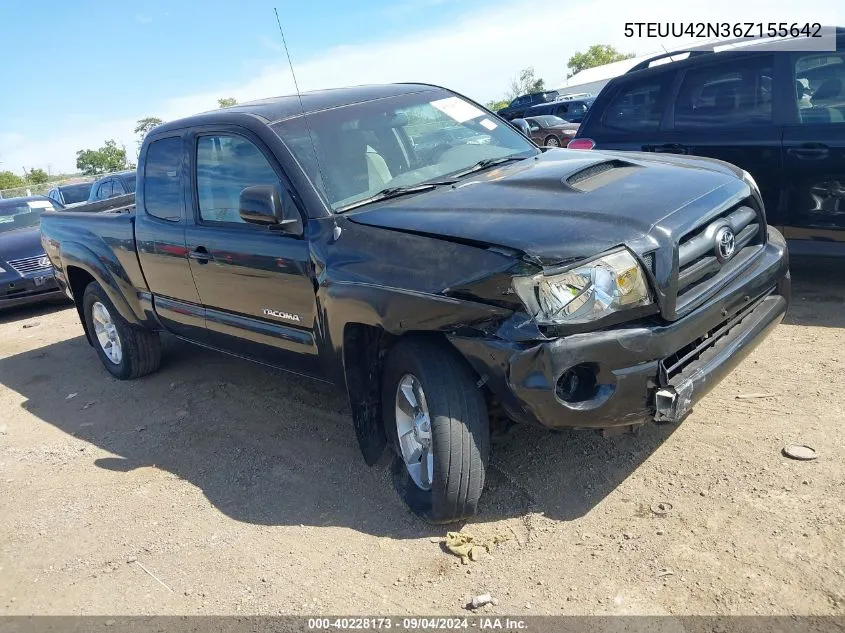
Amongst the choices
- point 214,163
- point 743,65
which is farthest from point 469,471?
point 743,65

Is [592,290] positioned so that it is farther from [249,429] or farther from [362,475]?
[249,429]

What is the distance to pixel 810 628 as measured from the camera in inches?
94.6

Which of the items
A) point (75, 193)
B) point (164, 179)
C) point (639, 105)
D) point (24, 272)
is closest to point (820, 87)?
point (639, 105)

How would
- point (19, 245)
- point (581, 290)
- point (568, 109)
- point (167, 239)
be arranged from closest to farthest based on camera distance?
point (581, 290), point (167, 239), point (19, 245), point (568, 109)

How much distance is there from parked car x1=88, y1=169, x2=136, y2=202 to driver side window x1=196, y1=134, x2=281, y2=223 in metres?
10.6

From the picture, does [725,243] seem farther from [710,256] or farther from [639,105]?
[639,105]

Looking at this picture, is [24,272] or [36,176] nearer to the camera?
[24,272]

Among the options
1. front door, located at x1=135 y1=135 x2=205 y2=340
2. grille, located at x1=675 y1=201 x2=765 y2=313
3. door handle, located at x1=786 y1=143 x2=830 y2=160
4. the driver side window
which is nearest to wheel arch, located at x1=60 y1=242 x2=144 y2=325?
front door, located at x1=135 y1=135 x2=205 y2=340

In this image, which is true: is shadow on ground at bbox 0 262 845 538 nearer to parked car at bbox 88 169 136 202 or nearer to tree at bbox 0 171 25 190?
parked car at bbox 88 169 136 202

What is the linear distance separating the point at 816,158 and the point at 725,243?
236 cm

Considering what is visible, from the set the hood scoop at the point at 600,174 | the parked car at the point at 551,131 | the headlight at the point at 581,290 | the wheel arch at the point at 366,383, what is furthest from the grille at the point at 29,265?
the parked car at the point at 551,131

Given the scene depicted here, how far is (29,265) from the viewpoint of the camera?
30.6 feet

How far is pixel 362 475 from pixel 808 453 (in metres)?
2.16

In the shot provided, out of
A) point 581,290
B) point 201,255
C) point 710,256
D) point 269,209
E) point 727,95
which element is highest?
point 269,209
